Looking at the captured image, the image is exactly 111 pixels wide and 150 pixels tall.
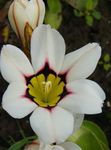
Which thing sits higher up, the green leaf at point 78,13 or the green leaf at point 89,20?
the green leaf at point 78,13

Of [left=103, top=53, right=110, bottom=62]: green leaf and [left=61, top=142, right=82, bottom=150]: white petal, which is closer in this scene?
[left=61, top=142, right=82, bottom=150]: white petal

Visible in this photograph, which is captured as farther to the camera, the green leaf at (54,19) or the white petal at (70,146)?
the green leaf at (54,19)

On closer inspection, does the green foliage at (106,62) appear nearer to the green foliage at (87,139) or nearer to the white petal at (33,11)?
the green foliage at (87,139)

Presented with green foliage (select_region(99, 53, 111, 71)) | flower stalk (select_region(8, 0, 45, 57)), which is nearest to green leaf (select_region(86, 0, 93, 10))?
green foliage (select_region(99, 53, 111, 71))

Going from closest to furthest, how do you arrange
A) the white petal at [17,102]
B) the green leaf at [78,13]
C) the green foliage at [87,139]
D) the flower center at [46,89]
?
the white petal at [17,102]
the flower center at [46,89]
the green foliage at [87,139]
the green leaf at [78,13]

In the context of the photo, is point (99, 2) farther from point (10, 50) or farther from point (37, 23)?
point (10, 50)

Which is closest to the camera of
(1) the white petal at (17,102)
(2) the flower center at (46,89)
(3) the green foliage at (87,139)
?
(1) the white petal at (17,102)

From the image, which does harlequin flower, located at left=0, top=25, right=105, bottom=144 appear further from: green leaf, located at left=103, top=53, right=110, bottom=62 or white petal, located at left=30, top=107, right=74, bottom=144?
green leaf, located at left=103, top=53, right=110, bottom=62

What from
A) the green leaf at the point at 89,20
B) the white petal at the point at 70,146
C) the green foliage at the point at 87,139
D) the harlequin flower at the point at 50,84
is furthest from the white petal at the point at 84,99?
the green leaf at the point at 89,20
